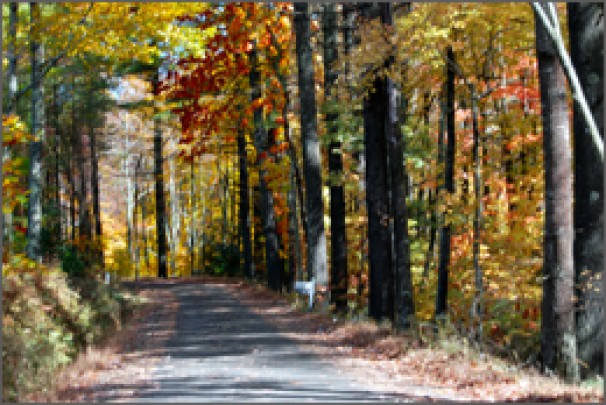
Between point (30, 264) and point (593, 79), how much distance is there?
10.1 metres

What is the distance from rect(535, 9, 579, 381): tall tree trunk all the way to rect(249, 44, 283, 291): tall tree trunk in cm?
1514

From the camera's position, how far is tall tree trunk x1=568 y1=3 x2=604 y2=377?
10.4m

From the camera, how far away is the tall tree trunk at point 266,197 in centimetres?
2550

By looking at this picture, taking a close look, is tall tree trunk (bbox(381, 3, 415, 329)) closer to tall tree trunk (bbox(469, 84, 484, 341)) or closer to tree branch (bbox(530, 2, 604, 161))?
tall tree trunk (bbox(469, 84, 484, 341))

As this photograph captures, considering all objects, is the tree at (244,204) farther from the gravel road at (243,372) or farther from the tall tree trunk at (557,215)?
the tall tree trunk at (557,215)

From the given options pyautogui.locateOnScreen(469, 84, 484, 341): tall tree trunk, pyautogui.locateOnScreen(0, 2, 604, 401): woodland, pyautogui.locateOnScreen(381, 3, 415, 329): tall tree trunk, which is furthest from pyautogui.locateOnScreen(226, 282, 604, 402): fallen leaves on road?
pyautogui.locateOnScreen(469, 84, 484, 341): tall tree trunk

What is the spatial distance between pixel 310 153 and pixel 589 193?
10.9m

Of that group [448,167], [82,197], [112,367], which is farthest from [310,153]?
[82,197]

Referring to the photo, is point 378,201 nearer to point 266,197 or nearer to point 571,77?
point 571,77

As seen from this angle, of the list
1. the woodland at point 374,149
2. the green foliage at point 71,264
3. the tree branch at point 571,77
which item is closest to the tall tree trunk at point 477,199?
the woodland at point 374,149

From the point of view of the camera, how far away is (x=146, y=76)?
124 ft

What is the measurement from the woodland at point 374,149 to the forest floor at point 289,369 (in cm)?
87

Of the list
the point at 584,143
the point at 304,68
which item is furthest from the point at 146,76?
the point at 584,143

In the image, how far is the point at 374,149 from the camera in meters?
16.5
